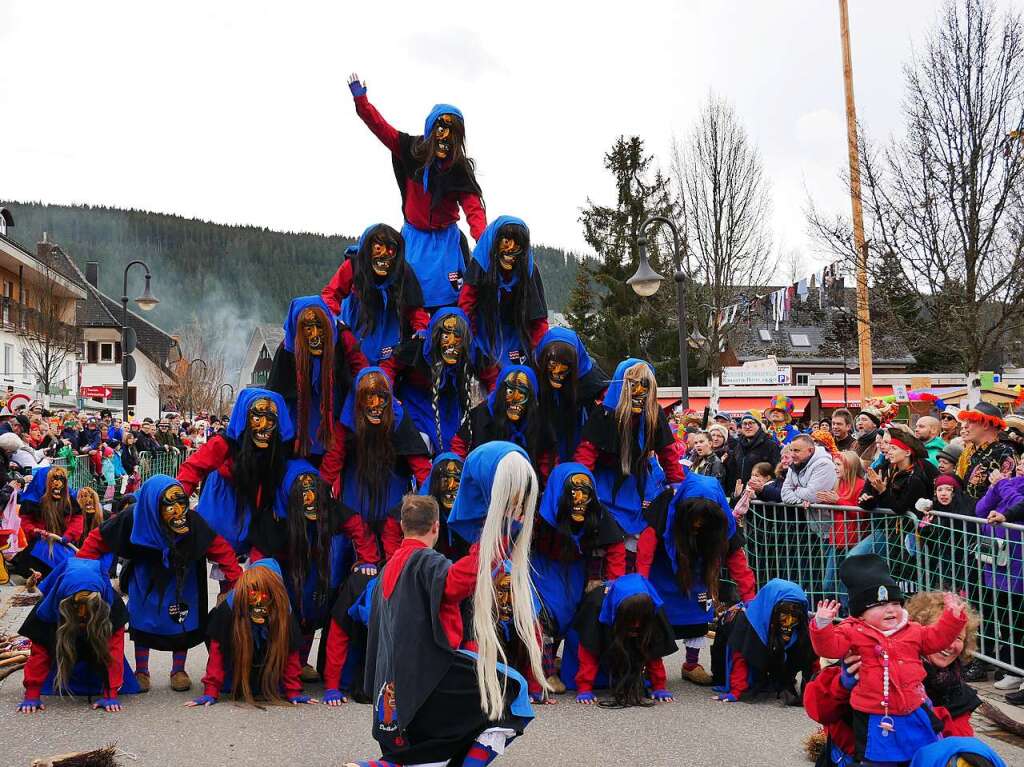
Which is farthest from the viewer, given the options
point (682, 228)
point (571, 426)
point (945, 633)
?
point (682, 228)

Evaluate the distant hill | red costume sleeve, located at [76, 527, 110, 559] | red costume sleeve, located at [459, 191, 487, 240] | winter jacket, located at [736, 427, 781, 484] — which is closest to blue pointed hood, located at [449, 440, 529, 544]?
red costume sleeve, located at [76, 527, 110, 559]

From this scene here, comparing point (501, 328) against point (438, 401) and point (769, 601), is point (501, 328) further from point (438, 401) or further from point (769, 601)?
point (769, 601)

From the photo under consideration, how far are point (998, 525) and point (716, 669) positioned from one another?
213cm

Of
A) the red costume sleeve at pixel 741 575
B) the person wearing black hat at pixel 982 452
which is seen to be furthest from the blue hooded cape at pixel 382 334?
the person wearing black hat at pixel 982 452

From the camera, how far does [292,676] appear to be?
7211 millimetres

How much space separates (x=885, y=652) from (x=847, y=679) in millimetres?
A: 223

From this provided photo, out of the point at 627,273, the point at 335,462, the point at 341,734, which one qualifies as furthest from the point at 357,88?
the point at 627,273

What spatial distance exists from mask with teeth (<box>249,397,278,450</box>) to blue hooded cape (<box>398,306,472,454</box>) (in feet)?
4.25

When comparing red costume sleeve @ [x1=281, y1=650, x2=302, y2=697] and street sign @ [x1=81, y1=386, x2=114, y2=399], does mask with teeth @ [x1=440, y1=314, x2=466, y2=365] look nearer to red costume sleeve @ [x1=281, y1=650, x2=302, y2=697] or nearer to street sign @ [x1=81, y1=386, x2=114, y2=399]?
red costume sleeve @ [x1=281, y1=650, x2=302, y2=697]

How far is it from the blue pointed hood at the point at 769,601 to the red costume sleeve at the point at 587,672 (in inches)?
42.9

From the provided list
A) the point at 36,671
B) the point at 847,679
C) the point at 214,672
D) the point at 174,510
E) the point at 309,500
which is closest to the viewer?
the point at 847,679

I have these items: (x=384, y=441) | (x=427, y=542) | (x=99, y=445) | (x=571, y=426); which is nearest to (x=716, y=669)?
(x=571, y=426)

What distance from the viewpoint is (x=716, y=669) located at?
7625 mm

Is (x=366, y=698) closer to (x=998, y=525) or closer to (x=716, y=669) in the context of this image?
(x=716, y=669)
